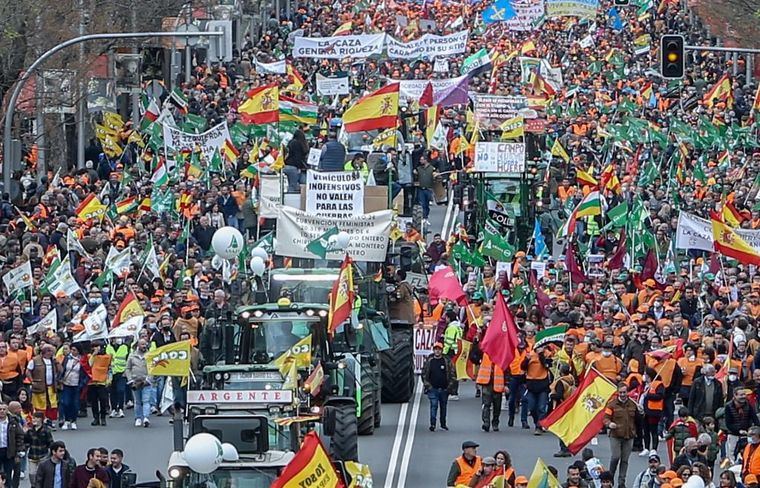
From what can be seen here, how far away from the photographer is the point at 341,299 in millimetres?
30422

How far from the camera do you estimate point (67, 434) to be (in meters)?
33.5

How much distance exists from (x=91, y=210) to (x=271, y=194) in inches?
212

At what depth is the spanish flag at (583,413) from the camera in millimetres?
29016

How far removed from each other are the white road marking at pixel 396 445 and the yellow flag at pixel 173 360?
260 centimetres

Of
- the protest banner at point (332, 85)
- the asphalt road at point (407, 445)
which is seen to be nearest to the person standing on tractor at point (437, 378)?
the asphalt road at point (407, 445)

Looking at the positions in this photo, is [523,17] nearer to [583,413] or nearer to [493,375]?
[493,375]

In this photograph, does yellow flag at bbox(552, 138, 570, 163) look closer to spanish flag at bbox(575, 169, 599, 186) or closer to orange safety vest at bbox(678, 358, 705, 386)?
spanish flag at bbox(575, 169, 599, 186)

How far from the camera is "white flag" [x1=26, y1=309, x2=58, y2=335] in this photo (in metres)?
35.0

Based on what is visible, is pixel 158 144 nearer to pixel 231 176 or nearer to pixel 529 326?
pixel 231 176

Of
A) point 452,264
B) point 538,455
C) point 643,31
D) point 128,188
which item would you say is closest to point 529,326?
point 538,455

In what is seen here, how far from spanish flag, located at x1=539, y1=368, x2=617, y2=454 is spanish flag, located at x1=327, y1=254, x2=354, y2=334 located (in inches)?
107

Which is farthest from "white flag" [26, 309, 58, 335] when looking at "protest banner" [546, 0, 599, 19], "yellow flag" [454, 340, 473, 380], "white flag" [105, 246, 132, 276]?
"protest banner" [546, 0, 599, 19]

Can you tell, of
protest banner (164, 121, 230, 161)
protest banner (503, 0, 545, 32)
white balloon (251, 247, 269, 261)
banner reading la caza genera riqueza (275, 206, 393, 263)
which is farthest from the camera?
protest banner (503, 0, 545, 32)

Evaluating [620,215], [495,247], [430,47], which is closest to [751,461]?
[495,247]
